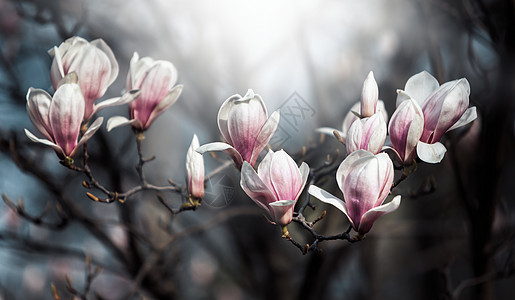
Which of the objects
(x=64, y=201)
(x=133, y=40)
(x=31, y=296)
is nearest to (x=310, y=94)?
(x=133, y=40)

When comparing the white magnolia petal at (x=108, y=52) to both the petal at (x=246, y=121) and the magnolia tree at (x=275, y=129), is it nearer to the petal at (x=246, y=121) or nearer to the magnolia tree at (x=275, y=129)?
the magnolia tree at (x=275, y=129)

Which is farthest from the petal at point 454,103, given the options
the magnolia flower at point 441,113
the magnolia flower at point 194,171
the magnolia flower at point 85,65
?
the magnolia flower at point 85,65

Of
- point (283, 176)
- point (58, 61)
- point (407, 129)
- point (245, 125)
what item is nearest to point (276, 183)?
point (283, 176)

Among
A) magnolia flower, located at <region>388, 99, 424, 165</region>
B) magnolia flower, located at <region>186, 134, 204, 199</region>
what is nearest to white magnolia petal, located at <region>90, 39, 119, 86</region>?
magnolia flower, located at <region>186, 134, 204, 199</region>

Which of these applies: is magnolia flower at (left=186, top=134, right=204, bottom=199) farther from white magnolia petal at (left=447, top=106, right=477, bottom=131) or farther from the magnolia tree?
white magnolia petal at (left=447, top=106, right=477, bottom=131)

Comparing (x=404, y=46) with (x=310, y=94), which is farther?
(x=404, y=46)

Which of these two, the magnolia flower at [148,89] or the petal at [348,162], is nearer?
the petal at [348,162]

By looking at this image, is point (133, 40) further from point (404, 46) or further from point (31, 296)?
point (31, 296)
